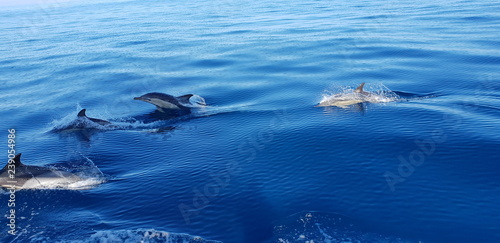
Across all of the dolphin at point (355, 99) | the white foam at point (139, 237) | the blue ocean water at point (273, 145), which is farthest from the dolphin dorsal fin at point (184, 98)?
the white foam at point (139, 237)

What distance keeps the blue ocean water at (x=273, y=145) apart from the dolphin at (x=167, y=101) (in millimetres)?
1469

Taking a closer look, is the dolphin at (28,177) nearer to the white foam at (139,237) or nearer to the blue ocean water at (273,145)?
the blue ocean water at (273,145)

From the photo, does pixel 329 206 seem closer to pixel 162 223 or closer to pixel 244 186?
pixel 244 186

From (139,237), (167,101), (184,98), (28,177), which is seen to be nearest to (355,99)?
(184,98)

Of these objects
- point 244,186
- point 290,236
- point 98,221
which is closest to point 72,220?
point 98,221

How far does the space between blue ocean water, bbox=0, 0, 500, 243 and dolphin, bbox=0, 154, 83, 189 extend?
1.34ft

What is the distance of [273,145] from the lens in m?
20.9

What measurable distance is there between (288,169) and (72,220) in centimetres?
902

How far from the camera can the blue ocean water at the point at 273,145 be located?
47.3 ft

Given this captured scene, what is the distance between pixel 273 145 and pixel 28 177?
36.6 ft

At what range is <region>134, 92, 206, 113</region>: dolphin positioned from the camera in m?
25.6

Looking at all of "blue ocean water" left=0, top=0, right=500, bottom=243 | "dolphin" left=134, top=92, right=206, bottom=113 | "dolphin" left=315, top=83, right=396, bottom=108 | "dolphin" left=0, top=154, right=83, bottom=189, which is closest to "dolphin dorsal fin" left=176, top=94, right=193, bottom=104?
"dolphin" left=134, top=92, right=206, bottom=113

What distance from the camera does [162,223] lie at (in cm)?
1462

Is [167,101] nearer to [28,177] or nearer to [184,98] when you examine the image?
[184,98]
